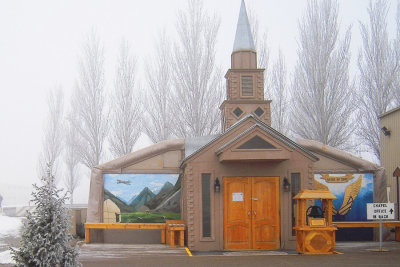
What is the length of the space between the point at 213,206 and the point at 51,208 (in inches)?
370

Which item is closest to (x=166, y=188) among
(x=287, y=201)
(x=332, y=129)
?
(x=287, y=201)

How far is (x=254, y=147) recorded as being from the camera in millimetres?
16141

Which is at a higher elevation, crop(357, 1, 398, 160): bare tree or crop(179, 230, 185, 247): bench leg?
crop(357, 1, 398, 160): bare tree

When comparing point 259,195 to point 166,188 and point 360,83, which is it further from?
point 360,83

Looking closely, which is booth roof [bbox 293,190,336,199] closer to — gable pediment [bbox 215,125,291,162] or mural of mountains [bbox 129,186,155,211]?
gable pediment [bbox 215,125,291,162]

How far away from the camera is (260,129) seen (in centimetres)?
1616

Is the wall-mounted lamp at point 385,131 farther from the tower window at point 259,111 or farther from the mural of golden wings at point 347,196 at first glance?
the tower window at point 259,111

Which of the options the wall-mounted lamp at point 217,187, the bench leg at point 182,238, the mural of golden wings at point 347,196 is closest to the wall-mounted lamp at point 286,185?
the wall-mounted lamp at point 217,187

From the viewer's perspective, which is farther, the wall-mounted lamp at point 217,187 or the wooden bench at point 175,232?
the wooden bench at point 175,232

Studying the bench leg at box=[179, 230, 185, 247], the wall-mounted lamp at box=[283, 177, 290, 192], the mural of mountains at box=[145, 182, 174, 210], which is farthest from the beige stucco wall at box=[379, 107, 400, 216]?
the bench leg at box=[179, 230, 185, 247]

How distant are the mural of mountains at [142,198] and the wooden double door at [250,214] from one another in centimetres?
388

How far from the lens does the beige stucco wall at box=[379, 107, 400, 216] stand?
21078 mm

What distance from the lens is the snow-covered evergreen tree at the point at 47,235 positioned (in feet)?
25.0

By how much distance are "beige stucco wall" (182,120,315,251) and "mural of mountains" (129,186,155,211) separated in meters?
2.90
